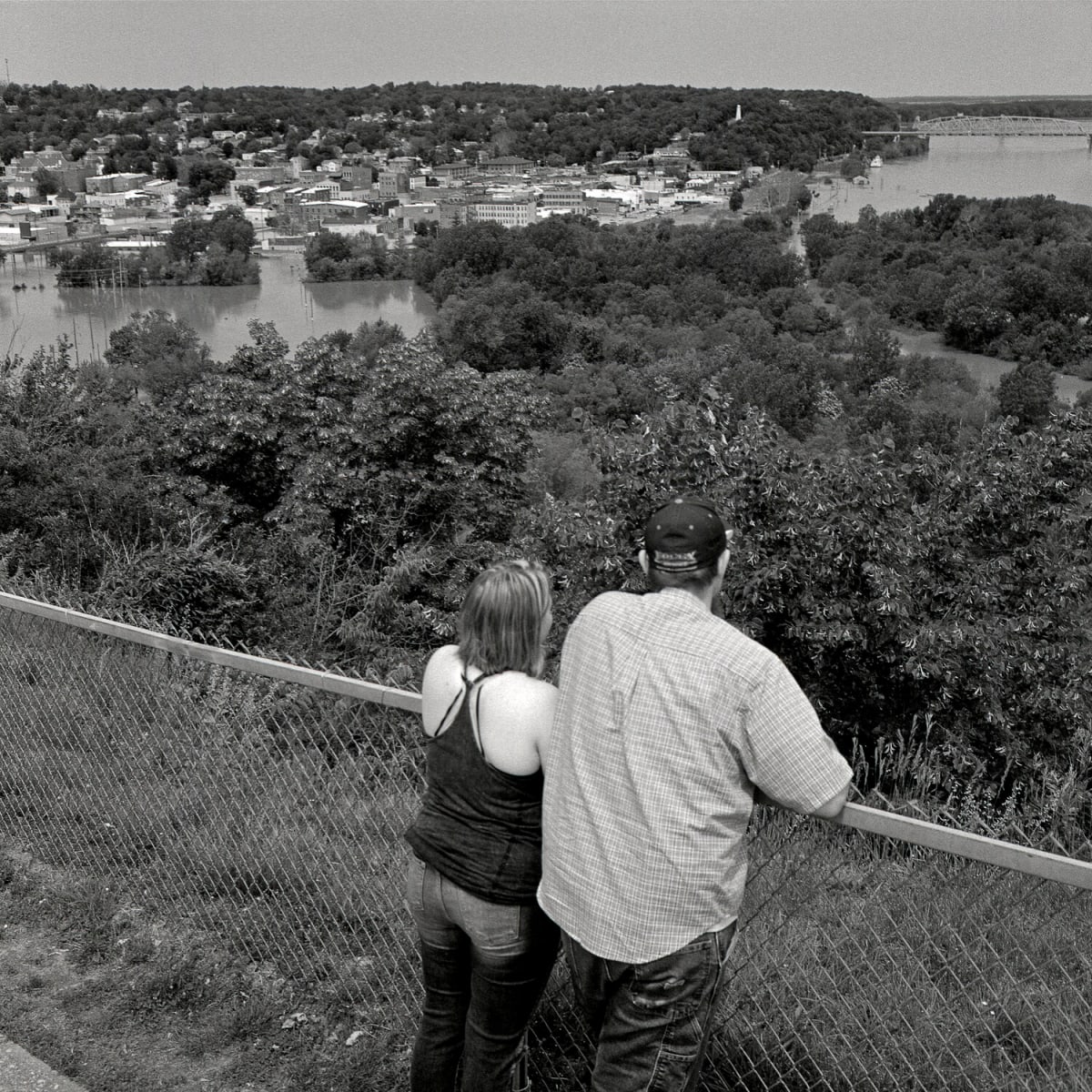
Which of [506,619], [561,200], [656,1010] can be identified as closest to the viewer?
[656,1010]

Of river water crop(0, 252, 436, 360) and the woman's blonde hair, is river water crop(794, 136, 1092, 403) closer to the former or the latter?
river water crop(0, 252, 436, 360)

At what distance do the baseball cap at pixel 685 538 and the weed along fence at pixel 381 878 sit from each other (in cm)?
44

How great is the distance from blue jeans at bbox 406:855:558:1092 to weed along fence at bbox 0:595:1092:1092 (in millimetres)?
315

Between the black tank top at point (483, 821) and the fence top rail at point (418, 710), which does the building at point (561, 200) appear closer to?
the fence top rail at point (418, 710)

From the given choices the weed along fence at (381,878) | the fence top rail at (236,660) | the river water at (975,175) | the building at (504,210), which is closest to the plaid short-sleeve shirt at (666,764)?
the weed along fence at (381,878)

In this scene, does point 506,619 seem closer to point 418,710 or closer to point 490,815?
point 490,815

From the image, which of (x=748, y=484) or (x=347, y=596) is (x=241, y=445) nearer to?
(x=347, y=596)

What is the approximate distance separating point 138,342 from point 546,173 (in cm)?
7269

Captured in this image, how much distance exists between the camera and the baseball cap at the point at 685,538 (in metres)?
1.68

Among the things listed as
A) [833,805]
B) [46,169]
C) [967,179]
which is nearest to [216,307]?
[46,169]

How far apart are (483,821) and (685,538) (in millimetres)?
567

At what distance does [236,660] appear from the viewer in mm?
2631

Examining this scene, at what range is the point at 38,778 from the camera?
11.5ft

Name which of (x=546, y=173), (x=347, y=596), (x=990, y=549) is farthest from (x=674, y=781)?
(x=546, y=173)
